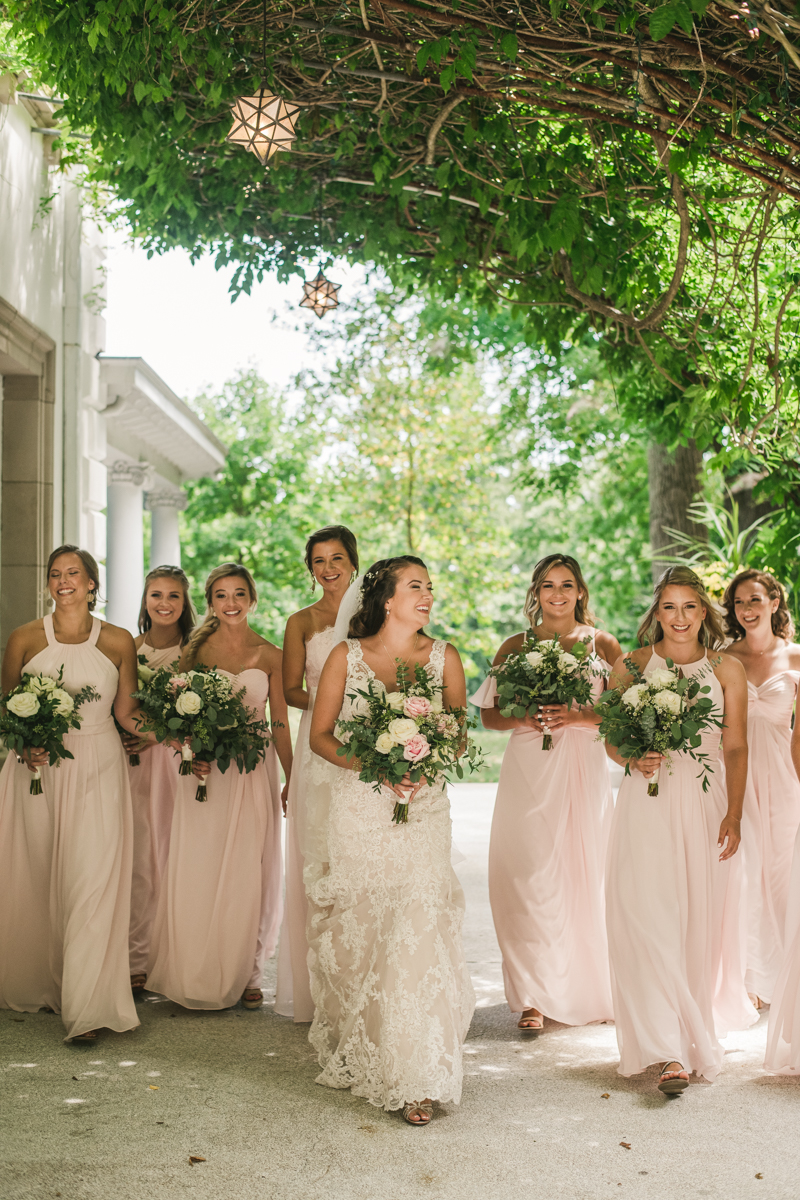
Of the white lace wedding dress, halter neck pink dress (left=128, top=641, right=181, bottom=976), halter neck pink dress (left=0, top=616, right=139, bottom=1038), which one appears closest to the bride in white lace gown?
the white lace wedding dress

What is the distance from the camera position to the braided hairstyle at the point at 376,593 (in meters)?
5.25

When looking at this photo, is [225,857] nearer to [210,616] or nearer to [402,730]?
[210,616]

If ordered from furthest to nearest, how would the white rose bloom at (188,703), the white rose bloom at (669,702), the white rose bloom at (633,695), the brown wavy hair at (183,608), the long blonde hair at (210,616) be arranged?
the brown wavy hair at (183,608), the long blonde hair at (210,616), the white rose bloom at (188,703), the white rose bloom at (633,695), the white rose bloom at (669,702)

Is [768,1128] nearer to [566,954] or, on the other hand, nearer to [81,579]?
[566,954]

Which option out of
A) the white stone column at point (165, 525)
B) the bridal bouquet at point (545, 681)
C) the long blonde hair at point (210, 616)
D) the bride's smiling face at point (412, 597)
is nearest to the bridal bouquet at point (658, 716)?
the bridal bouquet at point (545, 681)

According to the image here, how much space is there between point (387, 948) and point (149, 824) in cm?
264

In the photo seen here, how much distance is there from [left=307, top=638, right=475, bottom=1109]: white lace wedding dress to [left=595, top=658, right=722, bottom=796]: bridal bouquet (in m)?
0.86

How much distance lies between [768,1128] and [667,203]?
567 cm

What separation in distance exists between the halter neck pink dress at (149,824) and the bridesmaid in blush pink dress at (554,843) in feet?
6.95

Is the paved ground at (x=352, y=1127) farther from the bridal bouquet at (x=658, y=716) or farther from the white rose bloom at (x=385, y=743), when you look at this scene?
the white rose bloom at (x=385, y=743)

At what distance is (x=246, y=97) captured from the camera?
22.2ft

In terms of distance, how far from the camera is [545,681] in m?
5.89

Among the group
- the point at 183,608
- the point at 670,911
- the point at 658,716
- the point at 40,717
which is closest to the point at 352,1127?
the point at 670,911

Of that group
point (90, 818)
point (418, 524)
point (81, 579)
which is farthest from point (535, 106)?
point (418, 524)
